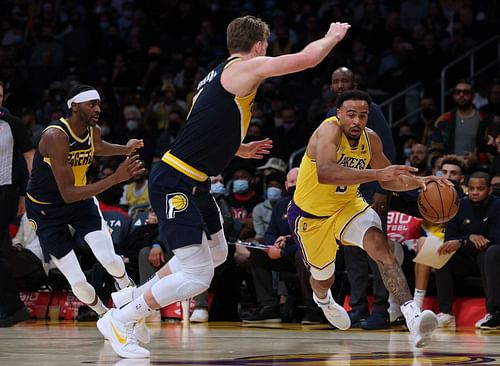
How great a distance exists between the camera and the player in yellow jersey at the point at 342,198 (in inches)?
242

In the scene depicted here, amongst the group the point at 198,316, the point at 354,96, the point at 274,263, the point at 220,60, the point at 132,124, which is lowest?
the point at 198,316

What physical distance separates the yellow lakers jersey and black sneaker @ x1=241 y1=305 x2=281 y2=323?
8.96ft

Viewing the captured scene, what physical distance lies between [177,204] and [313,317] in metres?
3.97

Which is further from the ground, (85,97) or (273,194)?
(85,97)

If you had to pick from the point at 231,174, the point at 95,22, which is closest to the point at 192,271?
the point at 231,174

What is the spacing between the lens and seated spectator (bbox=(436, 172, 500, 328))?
8633mm

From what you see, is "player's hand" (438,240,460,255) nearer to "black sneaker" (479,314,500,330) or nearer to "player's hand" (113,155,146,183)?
"black sneaker" (479,314,500,330)

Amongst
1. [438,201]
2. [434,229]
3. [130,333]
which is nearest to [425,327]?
[438,201]

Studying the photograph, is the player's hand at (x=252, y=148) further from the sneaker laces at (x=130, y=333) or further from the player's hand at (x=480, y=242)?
the player's hand at (x=480, y=242)

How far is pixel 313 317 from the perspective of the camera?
9.25 metres

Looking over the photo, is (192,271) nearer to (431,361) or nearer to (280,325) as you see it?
(431,361)

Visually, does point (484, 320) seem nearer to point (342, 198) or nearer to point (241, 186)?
point (342, 198)

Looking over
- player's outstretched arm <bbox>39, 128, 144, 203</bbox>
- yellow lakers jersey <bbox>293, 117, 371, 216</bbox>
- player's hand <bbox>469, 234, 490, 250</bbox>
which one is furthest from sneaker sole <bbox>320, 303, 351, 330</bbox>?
player's outstretched arm <bbox>39, 128, 144, 203</bbox>

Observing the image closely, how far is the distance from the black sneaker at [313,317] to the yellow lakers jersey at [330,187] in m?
2.52
